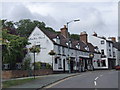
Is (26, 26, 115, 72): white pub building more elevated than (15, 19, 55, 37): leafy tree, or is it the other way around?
(15, 19, 55, 37): leafy tree

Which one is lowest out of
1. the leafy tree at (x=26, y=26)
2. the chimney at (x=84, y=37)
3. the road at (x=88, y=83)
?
the road at (x=88, y=83)

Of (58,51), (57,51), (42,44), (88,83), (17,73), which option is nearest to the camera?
(88,83)

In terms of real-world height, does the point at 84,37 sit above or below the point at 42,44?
above

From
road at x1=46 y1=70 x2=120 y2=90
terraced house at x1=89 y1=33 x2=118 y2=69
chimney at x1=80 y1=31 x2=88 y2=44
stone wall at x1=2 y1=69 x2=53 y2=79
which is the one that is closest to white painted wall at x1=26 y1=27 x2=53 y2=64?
stone wall at x1=2 y1=69 x2=53 y2=79

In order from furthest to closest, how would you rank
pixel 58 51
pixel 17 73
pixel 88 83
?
pixel 58 51 → pixel 17 73 → pixel 88 83

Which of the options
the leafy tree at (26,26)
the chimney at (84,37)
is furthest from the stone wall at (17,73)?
the leafy tree at (26,26)

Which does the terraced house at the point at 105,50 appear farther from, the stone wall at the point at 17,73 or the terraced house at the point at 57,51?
the stone wall at the point at 17,73

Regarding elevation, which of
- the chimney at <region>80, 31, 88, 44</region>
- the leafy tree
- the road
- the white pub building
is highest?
the leafy tree

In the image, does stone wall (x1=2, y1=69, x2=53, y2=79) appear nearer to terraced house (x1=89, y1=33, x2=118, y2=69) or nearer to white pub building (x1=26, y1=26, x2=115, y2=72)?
white pub building (x1=26, y1=26, x2=115, y2=72)

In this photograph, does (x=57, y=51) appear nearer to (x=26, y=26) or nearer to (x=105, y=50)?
(x=26, y=26)

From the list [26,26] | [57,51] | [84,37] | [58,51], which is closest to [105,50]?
[84,37]

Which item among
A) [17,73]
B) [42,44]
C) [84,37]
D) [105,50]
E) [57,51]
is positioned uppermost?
[84,37]

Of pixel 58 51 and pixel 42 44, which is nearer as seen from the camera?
pixel 58 51

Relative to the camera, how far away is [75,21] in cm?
3625
